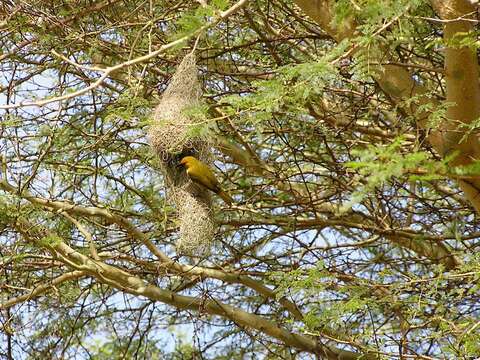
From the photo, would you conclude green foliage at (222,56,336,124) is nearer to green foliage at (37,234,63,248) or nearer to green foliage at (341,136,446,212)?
green foliage at (341,136,446,212)

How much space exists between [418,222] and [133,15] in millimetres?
2008

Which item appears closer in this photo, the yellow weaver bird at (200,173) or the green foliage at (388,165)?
the green foliage at (388,165)

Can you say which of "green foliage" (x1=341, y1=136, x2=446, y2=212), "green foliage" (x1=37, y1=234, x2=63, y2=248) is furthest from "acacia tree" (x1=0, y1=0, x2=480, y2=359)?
"green foliage" (x1=341, y1=136, x2=446, y2=212)

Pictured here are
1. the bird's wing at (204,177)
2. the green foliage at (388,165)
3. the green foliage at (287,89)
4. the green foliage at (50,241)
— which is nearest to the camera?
Result: the green foliage at (388,165)

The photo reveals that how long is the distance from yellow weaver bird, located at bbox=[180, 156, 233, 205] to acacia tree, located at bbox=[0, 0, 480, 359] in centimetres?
15

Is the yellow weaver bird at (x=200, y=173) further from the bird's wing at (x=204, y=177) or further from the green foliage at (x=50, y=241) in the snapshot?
the green foliage at (x=50, y=241)

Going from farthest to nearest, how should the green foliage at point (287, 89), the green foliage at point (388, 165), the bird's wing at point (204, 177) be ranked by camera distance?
the bird's wing at point (204, 177)
the green foliage at point (287, 89)
the green foliage at point (388, 165)

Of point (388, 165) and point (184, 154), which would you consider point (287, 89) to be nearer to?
point (388, 165)

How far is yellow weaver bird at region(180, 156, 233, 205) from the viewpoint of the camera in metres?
3.89

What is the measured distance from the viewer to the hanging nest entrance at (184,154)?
12.8 feet

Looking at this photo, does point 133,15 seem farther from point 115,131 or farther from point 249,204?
point 249,204

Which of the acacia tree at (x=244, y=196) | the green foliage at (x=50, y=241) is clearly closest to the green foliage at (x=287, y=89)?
the acacia tree at (x=244, y=196)

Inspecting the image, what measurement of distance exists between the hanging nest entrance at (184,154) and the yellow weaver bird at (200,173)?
67 mm

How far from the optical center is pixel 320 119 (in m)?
4.50
